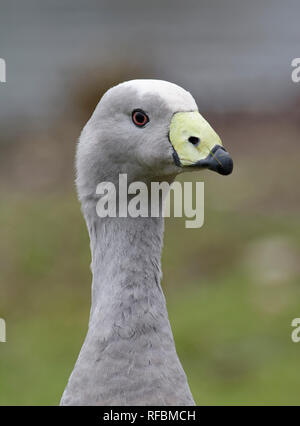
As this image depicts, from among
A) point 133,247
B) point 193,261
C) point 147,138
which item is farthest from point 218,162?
point 193,261

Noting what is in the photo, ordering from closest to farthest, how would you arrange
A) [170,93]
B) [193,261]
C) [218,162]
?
[218,162], [170,93], [193,261]

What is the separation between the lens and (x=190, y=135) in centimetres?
201

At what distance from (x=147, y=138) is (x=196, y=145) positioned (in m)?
0.14

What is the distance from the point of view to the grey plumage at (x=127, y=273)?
208 cm

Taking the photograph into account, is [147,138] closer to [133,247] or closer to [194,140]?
[194,140]

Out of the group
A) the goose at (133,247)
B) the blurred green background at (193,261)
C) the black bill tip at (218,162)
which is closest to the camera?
the black bill tip at (218,162)

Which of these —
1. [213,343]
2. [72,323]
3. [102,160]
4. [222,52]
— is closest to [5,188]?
[72,323]

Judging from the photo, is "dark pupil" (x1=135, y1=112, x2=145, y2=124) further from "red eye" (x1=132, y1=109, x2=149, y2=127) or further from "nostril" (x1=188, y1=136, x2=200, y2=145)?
"nostril" (x1=188, y1=136, x2=200, y2=145)

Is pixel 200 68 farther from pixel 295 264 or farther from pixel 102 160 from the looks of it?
pixel 102 160

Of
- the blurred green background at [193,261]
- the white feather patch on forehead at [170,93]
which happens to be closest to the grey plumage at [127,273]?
the white feather patch on forehead at [170,93]

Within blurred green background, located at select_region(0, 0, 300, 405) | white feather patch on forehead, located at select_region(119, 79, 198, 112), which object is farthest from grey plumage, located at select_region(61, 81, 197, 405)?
blurred green background, located at select_region(0, 0, 300, 405)

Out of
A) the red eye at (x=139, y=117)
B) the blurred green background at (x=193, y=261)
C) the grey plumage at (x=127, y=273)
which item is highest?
the blurred green background at (x=193, y=261)

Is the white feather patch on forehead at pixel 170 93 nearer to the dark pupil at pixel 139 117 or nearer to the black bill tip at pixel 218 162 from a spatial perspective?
the dark pupil at pixel 139 117

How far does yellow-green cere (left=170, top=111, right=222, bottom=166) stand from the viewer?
6.55 ft
